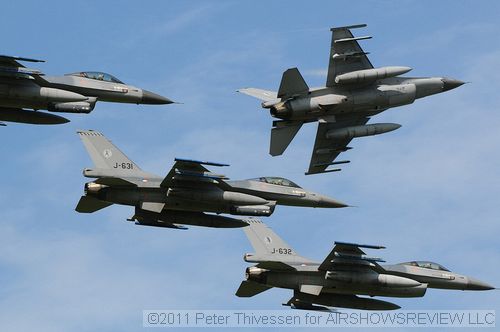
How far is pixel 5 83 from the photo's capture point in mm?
56250

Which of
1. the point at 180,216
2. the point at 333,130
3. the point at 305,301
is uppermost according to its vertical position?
the point at 333,130

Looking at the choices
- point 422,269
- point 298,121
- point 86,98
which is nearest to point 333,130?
point 298,121

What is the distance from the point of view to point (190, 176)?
56.8 meters

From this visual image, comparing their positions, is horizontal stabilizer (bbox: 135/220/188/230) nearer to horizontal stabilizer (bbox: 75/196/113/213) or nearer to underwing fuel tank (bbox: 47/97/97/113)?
horizontal stabilizer (bbox: 75/196/113/213)

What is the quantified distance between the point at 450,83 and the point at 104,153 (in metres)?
16.6

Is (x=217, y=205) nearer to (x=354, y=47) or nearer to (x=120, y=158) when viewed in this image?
(x=120, y=158)

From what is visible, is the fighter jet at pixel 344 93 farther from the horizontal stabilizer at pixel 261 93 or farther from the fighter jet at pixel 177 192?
the fighter jet at pixel 177 192

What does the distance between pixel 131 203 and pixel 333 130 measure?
1101 cm

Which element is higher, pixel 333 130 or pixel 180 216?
pixel 333 130

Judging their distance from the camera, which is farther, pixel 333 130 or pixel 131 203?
pixel 333 130

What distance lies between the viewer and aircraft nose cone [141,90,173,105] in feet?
195

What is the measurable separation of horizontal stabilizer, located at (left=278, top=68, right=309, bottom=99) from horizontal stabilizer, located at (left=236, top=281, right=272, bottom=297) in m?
8.83

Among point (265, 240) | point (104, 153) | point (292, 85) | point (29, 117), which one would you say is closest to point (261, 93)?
point (292, 85)

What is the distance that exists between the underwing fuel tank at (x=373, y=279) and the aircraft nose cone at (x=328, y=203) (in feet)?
11.1
